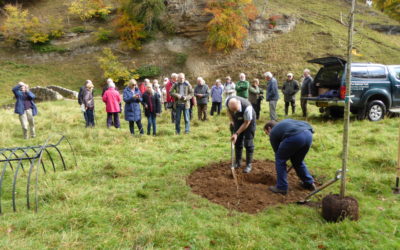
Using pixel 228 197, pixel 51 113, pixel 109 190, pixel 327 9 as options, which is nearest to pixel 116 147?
pixel 109 190

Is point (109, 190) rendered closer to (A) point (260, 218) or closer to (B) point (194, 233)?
(B) point (194, 233)

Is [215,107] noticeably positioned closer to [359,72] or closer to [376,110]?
[359,72]

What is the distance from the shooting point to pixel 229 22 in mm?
27266

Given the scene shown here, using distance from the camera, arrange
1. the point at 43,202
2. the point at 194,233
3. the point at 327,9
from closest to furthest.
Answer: the point at 194,233 → the point at 43,202 → the point at 327,9

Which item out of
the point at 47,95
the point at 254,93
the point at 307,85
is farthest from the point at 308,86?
the point at 47,95

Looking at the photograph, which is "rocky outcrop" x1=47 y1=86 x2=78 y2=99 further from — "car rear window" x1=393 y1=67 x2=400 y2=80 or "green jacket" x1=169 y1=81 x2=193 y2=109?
"car rear window" x1=393 y1=67 x2=400 y2=80

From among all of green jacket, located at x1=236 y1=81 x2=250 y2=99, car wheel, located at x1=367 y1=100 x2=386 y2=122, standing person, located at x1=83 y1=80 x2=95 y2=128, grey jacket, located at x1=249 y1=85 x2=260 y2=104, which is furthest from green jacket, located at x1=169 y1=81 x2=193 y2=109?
car wheel, located at x1=367 y1=100 x2=386 y2=122

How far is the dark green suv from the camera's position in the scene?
907 cm

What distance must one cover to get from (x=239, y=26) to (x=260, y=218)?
25873mm

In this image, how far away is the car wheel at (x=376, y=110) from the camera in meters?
9.35

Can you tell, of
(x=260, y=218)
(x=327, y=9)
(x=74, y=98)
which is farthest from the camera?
(x=327, y=9)

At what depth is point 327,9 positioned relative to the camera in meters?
37.9

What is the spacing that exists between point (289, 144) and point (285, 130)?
0.24m

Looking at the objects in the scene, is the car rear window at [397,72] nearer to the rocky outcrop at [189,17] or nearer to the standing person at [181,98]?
the standing person at [181,98]
